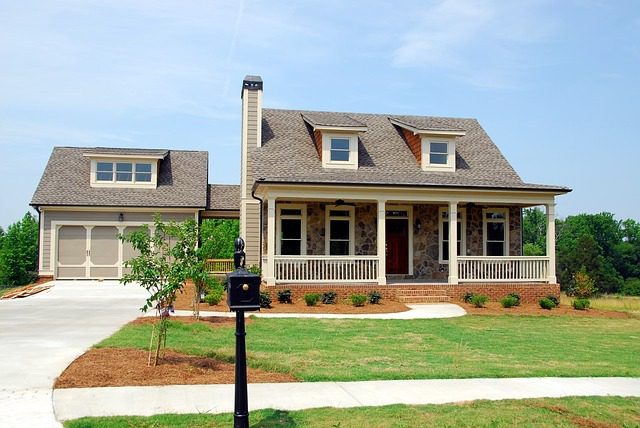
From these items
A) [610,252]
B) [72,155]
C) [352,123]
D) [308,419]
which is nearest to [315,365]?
[308,419]

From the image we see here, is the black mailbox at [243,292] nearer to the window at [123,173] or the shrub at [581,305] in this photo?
the shrub at [581,305]

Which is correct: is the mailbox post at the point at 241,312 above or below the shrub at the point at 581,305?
above

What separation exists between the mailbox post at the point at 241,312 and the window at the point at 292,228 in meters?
15.7

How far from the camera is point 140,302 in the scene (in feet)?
64.7

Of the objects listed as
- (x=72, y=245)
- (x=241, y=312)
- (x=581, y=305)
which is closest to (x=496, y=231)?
(x=581, y=305)

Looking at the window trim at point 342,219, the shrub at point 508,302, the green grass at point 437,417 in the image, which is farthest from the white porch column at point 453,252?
the green grass at point 437,417

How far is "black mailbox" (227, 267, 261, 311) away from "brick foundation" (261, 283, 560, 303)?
1286 centimetres

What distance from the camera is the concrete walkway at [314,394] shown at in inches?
262

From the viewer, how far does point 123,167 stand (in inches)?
1127

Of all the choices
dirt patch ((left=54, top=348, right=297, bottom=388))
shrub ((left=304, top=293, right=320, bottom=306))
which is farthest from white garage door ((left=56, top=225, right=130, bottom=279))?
dirt patch ((left=54, top=348, right=297, bottom=388))

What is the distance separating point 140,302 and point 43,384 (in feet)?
40.4

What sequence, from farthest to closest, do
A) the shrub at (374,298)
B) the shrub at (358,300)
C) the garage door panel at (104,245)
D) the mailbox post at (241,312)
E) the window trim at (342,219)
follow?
the garage door panel at (104,245), the window trim at (342,219), the shrub at (374,298), the shrub at (358,300), the mailbox post at (241,312)

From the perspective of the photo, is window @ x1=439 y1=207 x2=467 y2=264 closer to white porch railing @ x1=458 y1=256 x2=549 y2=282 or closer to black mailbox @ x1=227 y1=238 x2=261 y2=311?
white porch railing @ x1=458 y1=256 x2=549 y2=282

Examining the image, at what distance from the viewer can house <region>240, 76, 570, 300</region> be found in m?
19.5
